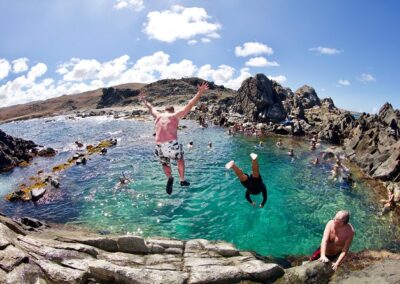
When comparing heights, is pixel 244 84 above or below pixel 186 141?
above

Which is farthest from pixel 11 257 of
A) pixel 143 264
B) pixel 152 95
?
pixel 152 95

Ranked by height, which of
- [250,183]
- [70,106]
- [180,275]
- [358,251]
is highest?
[70,106]

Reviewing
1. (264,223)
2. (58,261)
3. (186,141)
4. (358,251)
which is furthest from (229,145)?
(58,261)

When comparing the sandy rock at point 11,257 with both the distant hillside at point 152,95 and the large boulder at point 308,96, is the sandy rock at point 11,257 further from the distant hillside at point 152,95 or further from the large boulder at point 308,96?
the distant hillside at point 152,95

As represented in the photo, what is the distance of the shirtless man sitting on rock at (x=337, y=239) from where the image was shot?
39.4 ft

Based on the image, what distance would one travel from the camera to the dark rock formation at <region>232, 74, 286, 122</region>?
81000 mm

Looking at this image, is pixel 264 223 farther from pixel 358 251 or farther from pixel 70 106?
pixel 70 106

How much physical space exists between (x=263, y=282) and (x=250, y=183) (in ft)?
14.5

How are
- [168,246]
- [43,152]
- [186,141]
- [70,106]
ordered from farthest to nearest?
[70,106]
[186,141]
[43,152]
[168,246]

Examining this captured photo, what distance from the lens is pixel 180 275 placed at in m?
13.2

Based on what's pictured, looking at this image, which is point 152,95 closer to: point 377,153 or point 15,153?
point 15,153

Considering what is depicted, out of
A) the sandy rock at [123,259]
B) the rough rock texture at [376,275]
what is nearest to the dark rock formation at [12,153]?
the sandy rock at [123,259]

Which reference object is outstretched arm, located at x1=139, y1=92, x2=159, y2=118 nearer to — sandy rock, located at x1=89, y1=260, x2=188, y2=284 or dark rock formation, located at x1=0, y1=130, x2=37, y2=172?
sandy rock, located at x1=89, y1=260, x2=188, y2=284

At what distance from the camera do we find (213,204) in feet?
101
